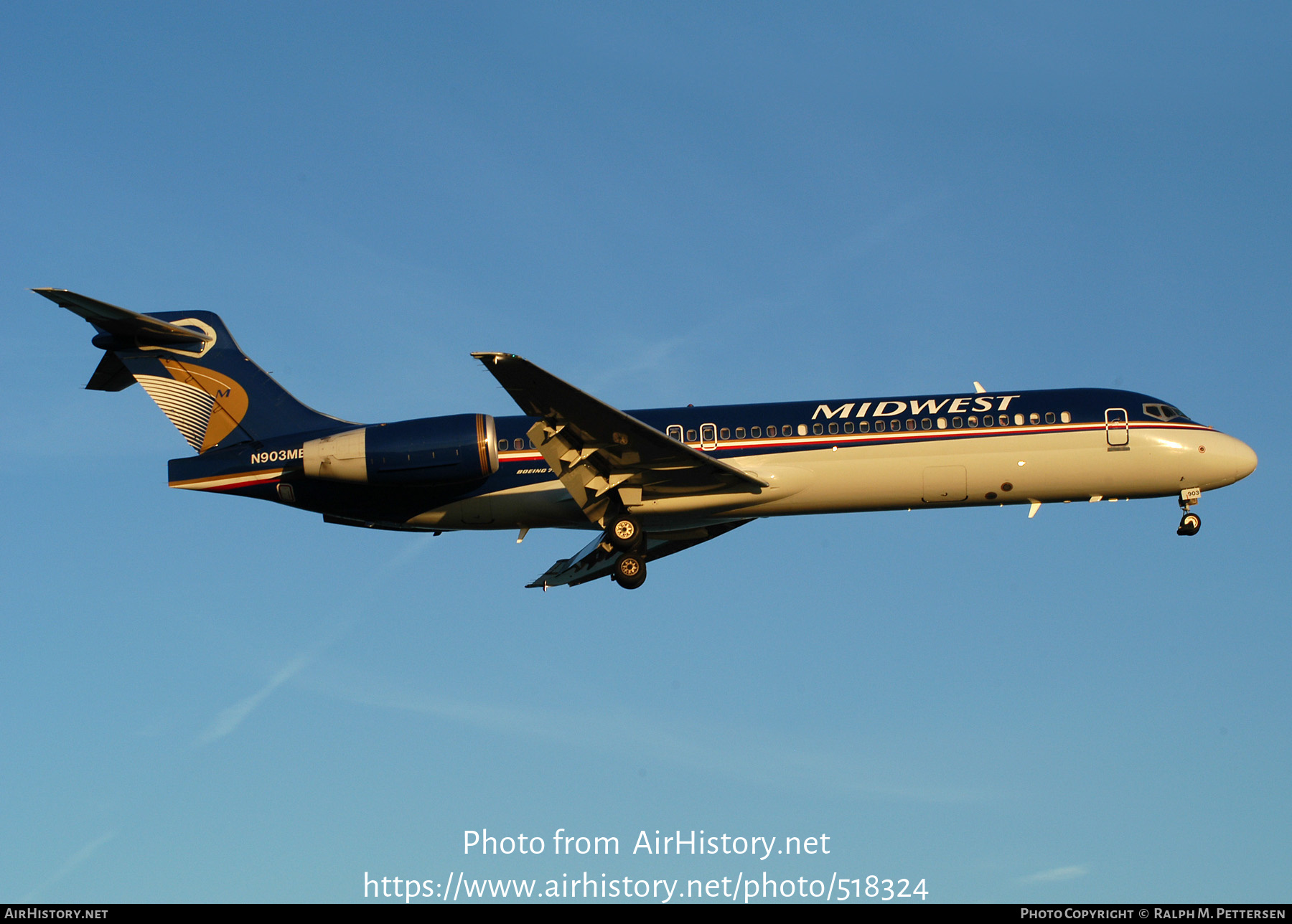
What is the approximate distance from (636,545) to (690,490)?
1.71 metres

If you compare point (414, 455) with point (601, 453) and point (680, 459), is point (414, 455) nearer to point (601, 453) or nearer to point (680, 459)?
point (601, 453)

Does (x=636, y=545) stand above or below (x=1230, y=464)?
below

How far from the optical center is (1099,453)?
2592 cm

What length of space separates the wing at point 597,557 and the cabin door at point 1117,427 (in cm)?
830

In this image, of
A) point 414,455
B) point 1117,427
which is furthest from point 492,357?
point 1117,427

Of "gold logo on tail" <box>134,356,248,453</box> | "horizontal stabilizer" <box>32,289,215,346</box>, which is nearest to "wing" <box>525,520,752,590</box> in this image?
"gold logo on tail" <box>134,356,248,453</box>

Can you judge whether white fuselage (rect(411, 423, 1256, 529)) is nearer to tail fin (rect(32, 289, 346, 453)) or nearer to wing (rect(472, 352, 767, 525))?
wing (rect(472, 352, 767, 525))

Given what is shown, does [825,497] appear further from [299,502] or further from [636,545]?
[299,502]

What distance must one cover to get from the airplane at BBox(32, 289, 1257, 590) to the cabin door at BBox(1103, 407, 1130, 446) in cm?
3

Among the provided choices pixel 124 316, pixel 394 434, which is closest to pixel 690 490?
pixel 394 434

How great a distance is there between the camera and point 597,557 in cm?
2814

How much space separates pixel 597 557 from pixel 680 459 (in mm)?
4543
